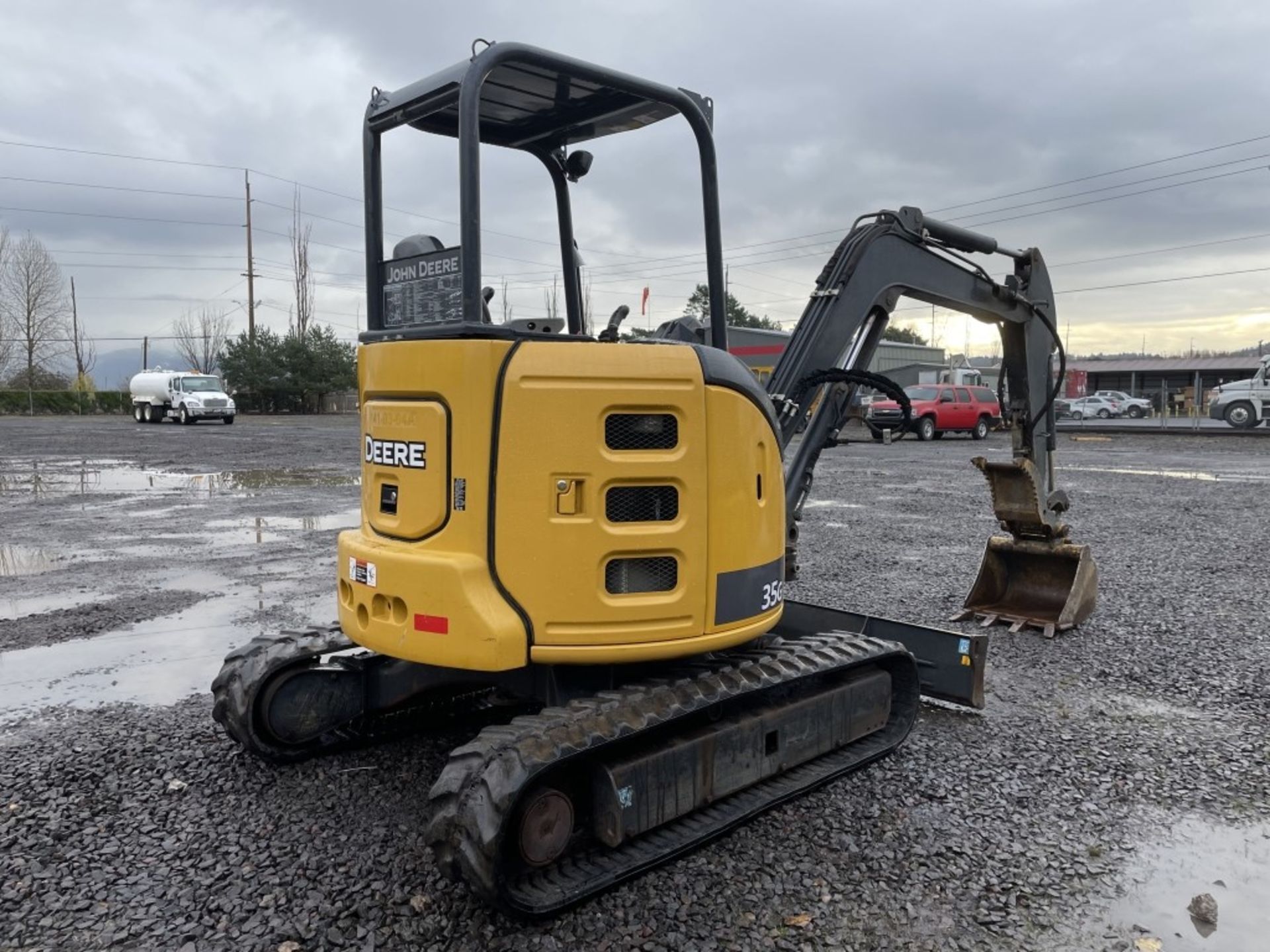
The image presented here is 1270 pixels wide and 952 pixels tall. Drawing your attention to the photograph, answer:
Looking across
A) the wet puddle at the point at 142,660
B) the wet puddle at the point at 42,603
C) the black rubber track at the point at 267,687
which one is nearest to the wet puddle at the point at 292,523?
the wet puddle at the point at 42,603

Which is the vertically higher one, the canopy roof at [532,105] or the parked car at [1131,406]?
the canopy roof at [532,105]

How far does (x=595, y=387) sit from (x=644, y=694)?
1.26 m

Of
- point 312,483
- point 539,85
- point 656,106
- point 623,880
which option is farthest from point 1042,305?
point 312,483

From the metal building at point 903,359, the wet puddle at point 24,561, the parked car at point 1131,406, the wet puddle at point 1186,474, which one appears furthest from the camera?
the parked car at point 1131,406

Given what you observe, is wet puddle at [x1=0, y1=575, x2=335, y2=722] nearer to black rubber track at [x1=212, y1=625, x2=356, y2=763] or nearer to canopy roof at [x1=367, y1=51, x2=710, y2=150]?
black rubber track at [x1=212, y1=625, x2=356, y2=763]

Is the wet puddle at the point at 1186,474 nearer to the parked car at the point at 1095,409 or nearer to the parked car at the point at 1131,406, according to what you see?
the parked car at the point at 1095,409

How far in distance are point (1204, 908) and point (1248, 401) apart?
3765 centimetres

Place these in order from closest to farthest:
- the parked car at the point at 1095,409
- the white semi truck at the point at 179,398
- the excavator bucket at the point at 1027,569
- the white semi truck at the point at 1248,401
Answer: the excavator bucket at the point at 1027,569 < the white semi truck at the point at 1248,401 < the white semi truck at the point at 179,398 < the parked car at the point at 1095,409

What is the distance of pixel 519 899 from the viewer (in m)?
3.39

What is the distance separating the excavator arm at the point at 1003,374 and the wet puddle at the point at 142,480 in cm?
1297

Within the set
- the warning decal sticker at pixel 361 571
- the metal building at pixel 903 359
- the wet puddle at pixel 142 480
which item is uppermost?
the metal building at pixel 903 359

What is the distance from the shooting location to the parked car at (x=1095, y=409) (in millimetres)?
51438

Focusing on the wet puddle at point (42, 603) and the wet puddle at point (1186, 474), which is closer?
the wet puddle at point (42, 603)

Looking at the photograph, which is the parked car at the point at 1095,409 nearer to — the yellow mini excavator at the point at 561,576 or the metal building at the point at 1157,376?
the metal building at the point at 1157,376
